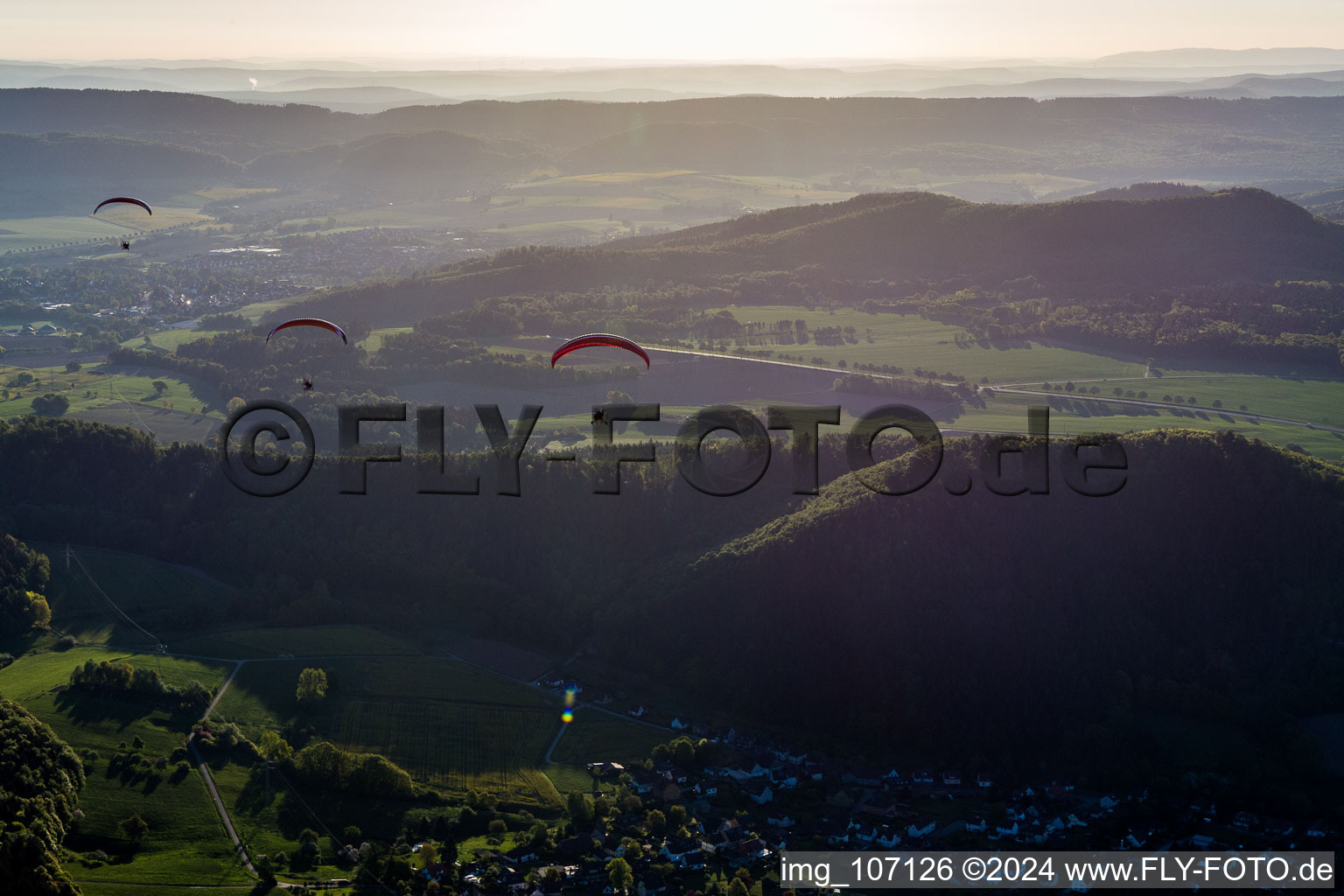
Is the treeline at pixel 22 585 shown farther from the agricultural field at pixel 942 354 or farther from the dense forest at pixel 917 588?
the agricultural field at pixel 942 354

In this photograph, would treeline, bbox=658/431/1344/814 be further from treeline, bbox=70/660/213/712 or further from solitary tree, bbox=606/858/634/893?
treeline, bbox=70/660/213/712

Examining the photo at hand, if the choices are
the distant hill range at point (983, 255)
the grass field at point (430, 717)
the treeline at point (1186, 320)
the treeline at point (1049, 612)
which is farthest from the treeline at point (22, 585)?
the treeline at point (1186, 320)

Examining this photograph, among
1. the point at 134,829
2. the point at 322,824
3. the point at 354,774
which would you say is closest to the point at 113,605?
the point at 134,829

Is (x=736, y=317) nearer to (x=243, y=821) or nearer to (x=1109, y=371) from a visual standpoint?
(x=1109, y=371)

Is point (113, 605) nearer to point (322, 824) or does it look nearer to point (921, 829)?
point (322, 824)

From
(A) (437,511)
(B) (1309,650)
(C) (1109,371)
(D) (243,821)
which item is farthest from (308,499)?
(C) (1109,371)

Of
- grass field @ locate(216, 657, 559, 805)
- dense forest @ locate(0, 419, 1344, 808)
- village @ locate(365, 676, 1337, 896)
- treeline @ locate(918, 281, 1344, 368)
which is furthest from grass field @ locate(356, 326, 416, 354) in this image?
village @ locate(365, 676, 1337, 896)
